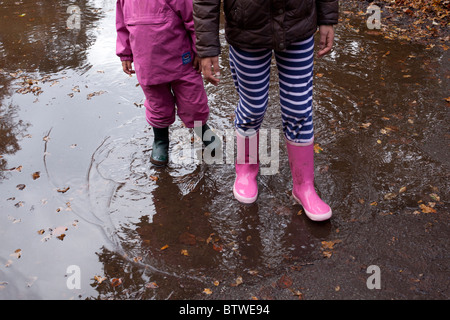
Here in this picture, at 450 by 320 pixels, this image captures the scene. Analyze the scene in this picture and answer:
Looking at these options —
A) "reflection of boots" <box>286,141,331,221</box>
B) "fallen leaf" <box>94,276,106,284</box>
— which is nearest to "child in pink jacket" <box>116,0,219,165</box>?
"reflection of boots" <box>286,141,331,221</box>

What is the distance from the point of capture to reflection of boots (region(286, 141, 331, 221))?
2742mm

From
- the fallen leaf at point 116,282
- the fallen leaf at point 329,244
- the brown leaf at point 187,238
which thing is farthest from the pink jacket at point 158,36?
the fallen leaf at point 329,244

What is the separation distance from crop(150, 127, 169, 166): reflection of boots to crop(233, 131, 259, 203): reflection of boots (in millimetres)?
708

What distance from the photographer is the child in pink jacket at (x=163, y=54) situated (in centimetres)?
278

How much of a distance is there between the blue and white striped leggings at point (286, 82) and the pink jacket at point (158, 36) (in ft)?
1.63

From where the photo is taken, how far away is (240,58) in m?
2.48

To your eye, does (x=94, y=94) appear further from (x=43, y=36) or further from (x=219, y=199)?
(x=219, y=199)

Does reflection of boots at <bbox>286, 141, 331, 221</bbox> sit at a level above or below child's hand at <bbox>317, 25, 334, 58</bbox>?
below

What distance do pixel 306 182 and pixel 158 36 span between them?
146 centimetres

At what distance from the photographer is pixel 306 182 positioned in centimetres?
284

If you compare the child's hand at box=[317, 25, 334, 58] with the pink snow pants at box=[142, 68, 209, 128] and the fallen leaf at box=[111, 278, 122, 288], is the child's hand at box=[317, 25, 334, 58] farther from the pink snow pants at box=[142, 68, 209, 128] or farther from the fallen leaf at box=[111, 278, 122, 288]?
the fallen leaf at box=[111, 278, 122, 288]

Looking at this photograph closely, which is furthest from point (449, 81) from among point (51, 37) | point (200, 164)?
point (51, 37)

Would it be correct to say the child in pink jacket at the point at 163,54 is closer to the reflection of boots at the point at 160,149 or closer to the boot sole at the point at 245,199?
the reflection of boots at the point at 160,149

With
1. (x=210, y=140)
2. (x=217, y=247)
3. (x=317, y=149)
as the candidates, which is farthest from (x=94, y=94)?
(x=217, y=247)
